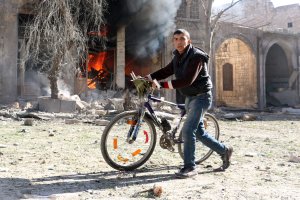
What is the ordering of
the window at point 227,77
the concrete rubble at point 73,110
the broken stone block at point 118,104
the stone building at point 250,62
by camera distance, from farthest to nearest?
the window at point 227,77
the stone building at point 250,62
the broken stone block at point 118,104
the concrete rubble at point 73,110

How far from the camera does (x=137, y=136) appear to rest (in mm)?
4320

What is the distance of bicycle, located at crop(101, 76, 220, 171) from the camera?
4.28 m

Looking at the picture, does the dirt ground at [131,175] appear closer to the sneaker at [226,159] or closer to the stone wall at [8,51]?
the sneaker at [226,159]

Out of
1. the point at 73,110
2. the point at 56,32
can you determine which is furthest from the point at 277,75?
the point at 56,32

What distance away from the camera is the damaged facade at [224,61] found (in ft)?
47.9

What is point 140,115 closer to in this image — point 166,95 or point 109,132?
point 109,132

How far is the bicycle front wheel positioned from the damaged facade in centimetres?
1147

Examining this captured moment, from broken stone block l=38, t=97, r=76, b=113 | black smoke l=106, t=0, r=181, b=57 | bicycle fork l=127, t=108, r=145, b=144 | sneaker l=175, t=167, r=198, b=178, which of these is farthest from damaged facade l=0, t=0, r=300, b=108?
sneaker l=175, t=167, r=198, b=178

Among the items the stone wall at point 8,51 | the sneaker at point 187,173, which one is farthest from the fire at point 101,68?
the sneaker at point 187,173

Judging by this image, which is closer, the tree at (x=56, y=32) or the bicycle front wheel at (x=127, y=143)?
the bicycle front wheel at (x=127, y=143)

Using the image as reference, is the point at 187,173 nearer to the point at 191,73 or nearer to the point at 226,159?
the point at 226,159

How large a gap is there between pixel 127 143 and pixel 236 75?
19.3 meters

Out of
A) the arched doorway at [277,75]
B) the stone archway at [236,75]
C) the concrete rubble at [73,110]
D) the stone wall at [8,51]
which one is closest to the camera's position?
the concrete rubble at [73,110]

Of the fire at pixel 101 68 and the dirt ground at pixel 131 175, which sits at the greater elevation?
the fire at pixel 101 68
